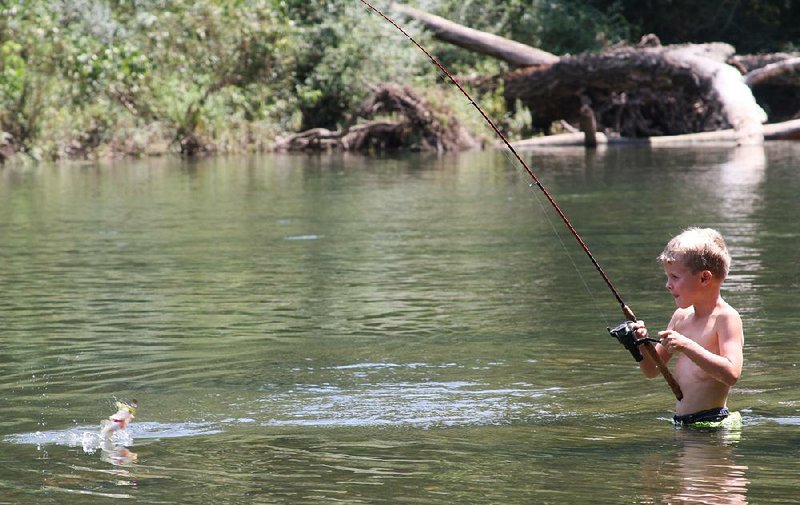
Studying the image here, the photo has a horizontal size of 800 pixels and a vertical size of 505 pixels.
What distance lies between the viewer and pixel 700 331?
5711 mm

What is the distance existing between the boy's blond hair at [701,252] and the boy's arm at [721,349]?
0.66ft

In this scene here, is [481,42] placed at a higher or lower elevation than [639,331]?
higher

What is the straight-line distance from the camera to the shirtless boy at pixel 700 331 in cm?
548

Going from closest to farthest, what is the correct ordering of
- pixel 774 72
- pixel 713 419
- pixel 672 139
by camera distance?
pixel 713 419
pixel 672 139
pixel 774 72

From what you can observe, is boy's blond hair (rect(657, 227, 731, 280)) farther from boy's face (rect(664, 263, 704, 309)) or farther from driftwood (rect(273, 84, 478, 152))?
driftwood (rect(273, 84, 478, 152))

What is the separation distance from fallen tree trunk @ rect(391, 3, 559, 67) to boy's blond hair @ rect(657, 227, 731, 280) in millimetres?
25668

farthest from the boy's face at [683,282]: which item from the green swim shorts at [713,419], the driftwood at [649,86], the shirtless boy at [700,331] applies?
the driftwood at [649,86]

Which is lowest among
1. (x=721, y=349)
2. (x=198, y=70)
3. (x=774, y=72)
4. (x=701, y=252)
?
(x=721, y=349)

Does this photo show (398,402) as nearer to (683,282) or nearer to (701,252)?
(683,282)

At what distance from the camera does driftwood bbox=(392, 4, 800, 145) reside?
2708cm

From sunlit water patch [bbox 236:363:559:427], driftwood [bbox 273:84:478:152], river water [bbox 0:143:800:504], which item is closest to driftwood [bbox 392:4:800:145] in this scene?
driftwood [bbox 273:84:478:152]

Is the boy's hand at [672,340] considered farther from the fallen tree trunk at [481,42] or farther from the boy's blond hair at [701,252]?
the fallen tree trunk at [481,42]

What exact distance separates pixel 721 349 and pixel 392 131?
2482cm

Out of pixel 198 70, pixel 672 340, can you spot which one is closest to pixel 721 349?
pixel 672 340
